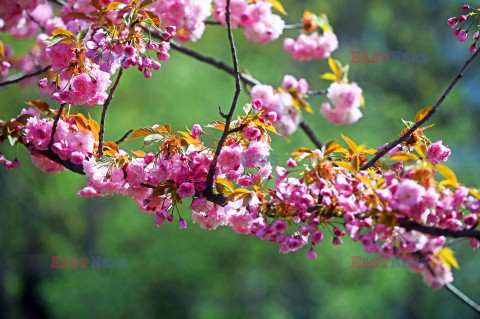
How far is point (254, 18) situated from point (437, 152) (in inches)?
44.4

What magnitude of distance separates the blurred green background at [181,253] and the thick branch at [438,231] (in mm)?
6715

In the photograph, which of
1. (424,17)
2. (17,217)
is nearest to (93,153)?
(17,217)

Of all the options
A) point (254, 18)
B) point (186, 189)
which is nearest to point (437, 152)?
point (186, 189)

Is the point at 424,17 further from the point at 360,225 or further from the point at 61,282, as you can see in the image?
the point at 360,225

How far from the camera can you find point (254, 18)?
222cm

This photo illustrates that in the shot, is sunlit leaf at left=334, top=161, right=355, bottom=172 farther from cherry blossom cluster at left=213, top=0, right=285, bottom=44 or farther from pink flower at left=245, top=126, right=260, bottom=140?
cherry blossom cluster at left=213, top=0, right=285, bottom=44

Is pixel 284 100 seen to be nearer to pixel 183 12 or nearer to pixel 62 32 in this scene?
pixel 183 12

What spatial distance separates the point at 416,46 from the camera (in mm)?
11836

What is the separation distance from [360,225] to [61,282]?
8286 millimetres

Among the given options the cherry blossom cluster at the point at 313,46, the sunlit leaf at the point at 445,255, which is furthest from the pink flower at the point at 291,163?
the cherry blossom cluster at the point at 313,46

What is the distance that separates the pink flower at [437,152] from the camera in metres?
1.34

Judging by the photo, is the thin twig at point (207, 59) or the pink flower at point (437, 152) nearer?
the pink flower at point (437, 152)

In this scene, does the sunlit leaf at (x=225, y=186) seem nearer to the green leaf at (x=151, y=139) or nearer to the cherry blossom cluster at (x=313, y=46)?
the green leaf at (x=151, y=139)

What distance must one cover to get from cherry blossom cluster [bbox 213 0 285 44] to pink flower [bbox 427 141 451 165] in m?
1.06
